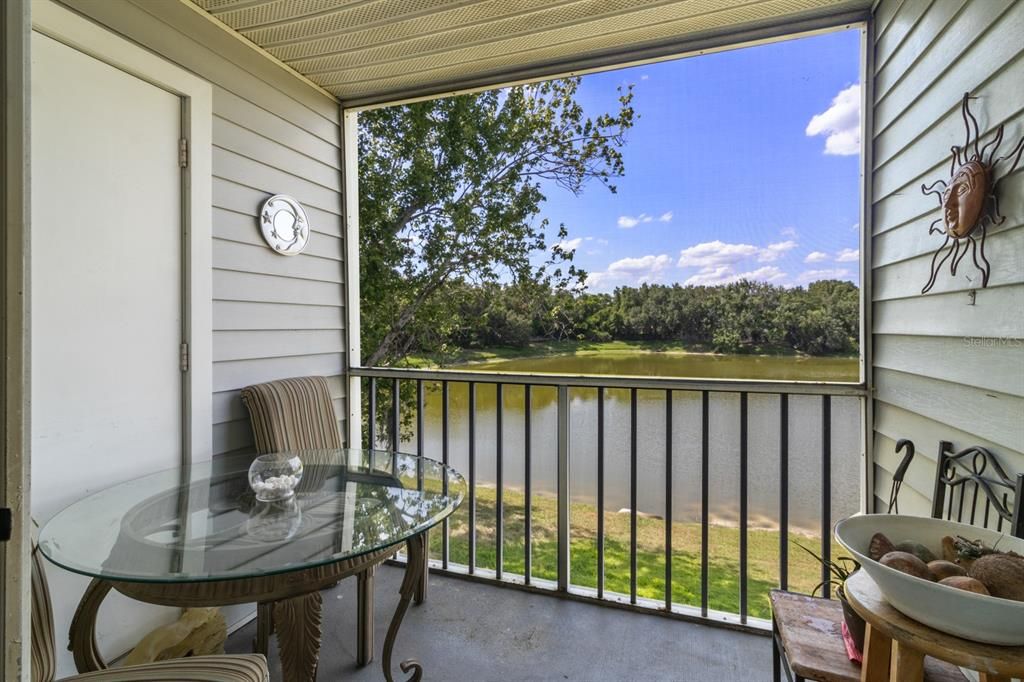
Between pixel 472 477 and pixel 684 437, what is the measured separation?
1198 millimetres

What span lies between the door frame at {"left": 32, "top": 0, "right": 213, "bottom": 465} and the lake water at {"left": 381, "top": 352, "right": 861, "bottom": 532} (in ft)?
4.27

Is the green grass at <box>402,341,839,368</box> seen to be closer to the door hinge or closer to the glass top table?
the glass top table

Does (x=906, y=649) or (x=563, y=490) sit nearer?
(x=906, y=649)

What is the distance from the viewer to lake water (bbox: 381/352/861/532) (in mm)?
2186

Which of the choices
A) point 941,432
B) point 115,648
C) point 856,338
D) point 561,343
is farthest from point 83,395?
point 856,338

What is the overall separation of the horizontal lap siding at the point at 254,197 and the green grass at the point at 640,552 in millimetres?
1231

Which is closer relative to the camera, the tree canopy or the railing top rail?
the railing top rail

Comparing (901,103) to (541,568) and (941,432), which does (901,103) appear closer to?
(941,432)

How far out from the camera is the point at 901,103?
178 centimetres

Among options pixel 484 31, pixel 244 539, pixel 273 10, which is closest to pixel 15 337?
pixel 244 539

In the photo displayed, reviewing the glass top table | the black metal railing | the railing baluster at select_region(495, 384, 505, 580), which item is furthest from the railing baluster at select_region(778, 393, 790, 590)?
the glass top table

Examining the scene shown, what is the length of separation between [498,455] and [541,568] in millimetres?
655

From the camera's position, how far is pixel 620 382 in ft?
7.72

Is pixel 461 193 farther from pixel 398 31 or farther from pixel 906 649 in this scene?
pixel 906 649
